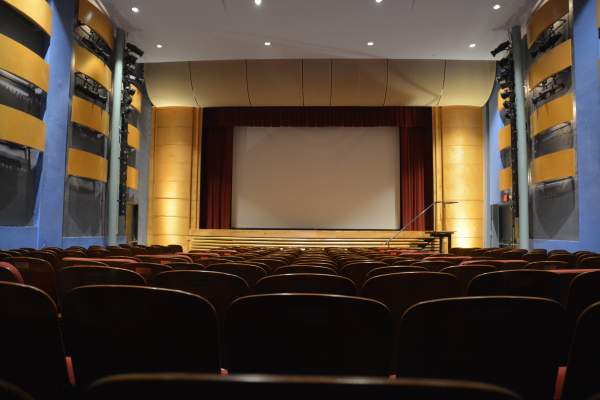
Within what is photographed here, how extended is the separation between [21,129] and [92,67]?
3.56 m

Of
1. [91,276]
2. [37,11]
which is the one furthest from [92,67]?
[91,276]

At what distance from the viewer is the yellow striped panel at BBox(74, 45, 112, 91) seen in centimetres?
1067

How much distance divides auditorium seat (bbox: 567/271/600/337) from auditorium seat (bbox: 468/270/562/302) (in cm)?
24

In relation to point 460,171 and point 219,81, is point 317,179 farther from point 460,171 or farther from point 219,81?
point 460,171

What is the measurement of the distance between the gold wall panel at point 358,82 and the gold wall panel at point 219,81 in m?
3.25

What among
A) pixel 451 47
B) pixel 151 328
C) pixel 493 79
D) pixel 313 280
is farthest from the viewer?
pixel 493 79

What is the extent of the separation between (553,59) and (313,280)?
1052 cm

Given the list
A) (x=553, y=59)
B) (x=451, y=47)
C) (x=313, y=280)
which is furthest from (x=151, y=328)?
(x=451, y=47)

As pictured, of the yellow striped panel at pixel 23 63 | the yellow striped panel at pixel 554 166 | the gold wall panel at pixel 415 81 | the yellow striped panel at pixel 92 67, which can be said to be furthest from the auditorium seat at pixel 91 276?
the gold wall panel at pixel 415 81

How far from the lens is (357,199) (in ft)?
55.7

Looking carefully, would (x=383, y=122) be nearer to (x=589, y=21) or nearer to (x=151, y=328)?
(x=589, y=21)

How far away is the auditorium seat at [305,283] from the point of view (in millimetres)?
2189

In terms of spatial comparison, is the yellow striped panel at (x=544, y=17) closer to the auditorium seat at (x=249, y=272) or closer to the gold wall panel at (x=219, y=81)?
the gold wall panel at (x=219, y=81)

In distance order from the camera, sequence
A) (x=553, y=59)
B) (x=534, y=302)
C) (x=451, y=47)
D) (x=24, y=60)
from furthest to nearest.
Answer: (x=451, y=47)
(x=553, y=59)
(x=24, y=60)
(x=534, y=302)
